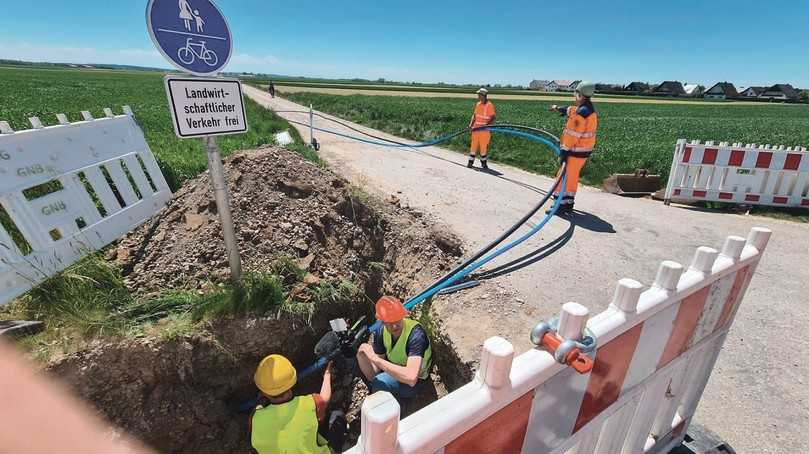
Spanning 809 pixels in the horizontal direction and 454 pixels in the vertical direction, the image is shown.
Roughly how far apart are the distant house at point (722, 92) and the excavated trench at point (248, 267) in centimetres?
11204

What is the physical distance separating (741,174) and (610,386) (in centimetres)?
710

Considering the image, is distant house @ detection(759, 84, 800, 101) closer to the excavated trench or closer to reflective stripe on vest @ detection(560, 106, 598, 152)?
reflective stripe on vest @ detection(560, 106, 598, 152)

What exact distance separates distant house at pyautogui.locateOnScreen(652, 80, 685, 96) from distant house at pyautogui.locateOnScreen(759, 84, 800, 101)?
1552 cm

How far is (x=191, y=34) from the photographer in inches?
97.0

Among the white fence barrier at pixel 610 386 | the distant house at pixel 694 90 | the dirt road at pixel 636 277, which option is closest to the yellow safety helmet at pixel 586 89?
the dirt road at pixel 636 277

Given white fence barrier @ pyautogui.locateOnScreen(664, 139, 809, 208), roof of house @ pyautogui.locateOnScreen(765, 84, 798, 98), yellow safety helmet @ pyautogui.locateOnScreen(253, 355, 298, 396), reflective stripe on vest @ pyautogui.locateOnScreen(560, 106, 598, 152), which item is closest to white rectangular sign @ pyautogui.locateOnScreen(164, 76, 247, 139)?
yellow safety helmet @ pyautogui.locateOnScreen(253, 355, 298, 396)

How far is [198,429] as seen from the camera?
3355mm

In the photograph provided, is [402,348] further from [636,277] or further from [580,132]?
[580,132]

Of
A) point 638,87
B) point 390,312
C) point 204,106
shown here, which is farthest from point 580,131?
point 638,87

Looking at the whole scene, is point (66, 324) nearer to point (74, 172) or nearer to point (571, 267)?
point (74, 172)

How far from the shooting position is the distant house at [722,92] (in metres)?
87.3

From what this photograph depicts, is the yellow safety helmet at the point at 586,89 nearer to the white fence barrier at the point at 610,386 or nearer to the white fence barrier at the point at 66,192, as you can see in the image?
the white fence barrier at the point at 610,386

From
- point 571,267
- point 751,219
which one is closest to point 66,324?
point 571,267

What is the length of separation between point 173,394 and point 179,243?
4.75ft
